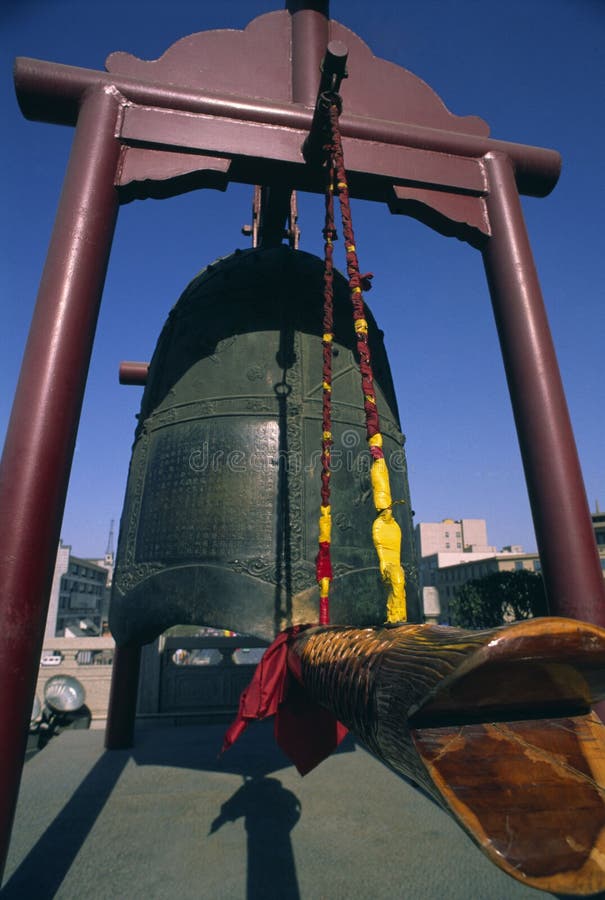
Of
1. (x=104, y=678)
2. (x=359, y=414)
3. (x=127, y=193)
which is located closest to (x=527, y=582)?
(x=104, y=678)

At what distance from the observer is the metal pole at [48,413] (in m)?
2.09

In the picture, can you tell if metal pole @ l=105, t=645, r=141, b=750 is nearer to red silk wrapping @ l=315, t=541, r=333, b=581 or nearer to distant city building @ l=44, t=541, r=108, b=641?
red silk wrapping @ l=315, t=541, r=333, b=581

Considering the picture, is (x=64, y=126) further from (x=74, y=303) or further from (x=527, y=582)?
(x=527, y=582)

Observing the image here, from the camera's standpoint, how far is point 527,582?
17484 mm

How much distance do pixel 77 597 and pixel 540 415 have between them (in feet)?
142

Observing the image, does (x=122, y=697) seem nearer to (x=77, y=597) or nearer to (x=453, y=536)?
(x=77, y=597)

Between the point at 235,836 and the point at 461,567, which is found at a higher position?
the point at 461,567

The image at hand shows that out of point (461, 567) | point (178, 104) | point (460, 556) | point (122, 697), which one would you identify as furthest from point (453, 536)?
point (178, 104)

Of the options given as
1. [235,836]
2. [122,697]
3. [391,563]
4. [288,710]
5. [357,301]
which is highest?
[357,301]

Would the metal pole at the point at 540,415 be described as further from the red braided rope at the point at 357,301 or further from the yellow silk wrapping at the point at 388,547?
the yellow silk wrapping at the point at 388,547

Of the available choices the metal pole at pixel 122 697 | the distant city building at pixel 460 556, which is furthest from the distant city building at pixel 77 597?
the metal pole at pixel 122 697

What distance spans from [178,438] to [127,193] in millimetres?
1435

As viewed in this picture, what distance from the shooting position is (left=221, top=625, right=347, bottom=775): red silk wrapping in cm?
166

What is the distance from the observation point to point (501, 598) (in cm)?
1777
